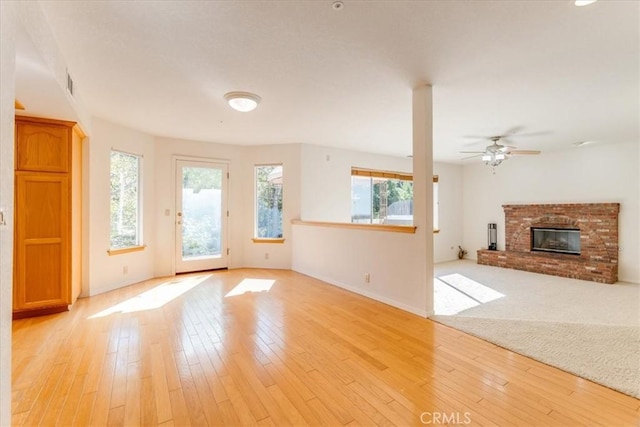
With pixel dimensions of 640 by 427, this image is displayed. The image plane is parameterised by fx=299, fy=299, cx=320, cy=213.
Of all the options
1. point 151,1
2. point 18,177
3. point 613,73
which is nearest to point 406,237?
point 613,73

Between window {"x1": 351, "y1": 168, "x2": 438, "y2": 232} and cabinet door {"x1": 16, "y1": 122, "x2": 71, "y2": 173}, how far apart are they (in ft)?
15.4

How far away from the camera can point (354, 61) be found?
8.77 ft

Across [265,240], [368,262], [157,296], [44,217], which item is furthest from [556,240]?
[44,217]

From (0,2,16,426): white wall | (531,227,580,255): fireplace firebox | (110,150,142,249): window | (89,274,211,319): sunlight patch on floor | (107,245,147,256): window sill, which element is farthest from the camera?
(531,227,580,255): fireplace firebox

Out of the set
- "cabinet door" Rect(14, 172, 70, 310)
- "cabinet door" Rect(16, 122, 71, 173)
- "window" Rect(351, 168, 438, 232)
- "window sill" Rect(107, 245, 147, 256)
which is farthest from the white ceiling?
"window" Rect(351, 168, 438, 232)

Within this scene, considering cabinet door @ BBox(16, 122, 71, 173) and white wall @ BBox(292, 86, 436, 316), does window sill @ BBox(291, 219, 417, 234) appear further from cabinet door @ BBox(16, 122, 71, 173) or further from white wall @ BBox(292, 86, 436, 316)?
cabinet door @ BBox(16, 122, 71, 173)

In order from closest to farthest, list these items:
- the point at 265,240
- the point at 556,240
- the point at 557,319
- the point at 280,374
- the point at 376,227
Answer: the point at 280,374, the point at 557,319, the point at 376,227, the point at 265,240, the point at 556,240

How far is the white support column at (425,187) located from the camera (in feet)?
10.6

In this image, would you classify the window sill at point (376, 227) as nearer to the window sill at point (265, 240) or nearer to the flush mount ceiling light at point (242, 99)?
the window sill at point (265, 240)

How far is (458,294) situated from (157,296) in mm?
4160

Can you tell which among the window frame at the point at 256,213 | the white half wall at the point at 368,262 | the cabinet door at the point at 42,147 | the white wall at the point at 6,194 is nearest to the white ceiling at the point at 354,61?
the cabinet door at the point at 42,147

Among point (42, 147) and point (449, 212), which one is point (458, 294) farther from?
point (42, 147)

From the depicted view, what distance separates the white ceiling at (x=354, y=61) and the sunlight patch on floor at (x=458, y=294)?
2.49 m

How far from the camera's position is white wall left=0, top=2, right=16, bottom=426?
50.6 inches
